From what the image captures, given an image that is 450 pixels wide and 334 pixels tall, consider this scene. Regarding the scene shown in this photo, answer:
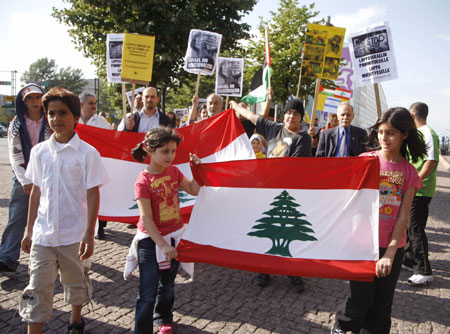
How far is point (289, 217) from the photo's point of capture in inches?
127

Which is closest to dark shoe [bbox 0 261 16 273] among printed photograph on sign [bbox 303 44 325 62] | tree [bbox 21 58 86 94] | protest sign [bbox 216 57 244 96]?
protest sign [bbox 216 57 244 96]

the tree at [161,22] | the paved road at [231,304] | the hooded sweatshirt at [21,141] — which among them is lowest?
the paved road at [231,304]

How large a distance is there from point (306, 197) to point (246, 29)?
14.6m

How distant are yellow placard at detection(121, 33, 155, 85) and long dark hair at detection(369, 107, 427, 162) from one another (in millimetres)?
3981

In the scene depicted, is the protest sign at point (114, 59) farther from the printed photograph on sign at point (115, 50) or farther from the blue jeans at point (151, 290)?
the blue jeans at point (151, 290)

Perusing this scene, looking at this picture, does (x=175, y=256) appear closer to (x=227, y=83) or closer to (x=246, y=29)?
(x=227, y=83)

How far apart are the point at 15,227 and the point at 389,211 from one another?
151 inches

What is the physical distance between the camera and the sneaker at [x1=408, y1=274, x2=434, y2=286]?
4.54 m

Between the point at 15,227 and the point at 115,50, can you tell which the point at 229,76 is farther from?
the point at 15,227

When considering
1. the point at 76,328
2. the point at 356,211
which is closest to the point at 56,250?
the point at 76,328

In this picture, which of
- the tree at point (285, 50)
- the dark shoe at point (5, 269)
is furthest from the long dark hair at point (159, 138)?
the tree at point (285, 50)

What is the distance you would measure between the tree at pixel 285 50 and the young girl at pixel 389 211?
707 inches

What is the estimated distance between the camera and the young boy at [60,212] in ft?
9.04

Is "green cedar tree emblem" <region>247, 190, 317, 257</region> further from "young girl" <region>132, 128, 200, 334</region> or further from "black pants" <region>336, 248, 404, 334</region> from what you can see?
"young girl" <region>132, 128, 200, 334</region>
